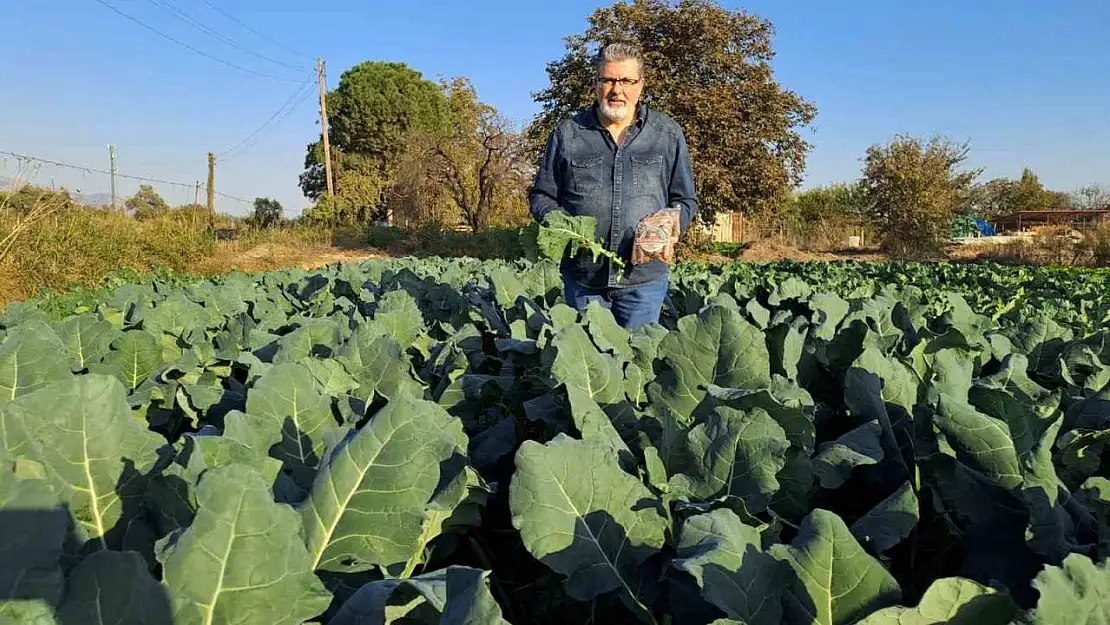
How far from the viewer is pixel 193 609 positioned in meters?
0.92

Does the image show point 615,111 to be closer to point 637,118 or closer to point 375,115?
point 637,118

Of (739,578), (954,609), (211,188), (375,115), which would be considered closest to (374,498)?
(739,578)

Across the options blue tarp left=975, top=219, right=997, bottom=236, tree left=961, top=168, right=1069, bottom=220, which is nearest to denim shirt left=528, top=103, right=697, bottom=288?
blue tarp left=975, top=219, right=997, bottom=236

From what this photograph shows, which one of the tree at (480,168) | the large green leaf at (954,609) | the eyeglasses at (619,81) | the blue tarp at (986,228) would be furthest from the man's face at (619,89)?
the blue tarp at (986,228)

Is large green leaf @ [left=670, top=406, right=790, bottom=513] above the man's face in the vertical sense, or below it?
below

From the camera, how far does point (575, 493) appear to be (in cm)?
121

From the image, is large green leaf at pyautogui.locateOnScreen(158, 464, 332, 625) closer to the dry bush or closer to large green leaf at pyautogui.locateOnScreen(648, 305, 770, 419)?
large green leaf at pyautogui.locateOnScreen(648, 305, 770, 419)

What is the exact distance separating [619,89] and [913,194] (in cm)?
3903

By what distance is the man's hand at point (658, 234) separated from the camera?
11.9 ft

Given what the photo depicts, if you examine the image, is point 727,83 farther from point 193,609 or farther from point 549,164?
point 193,609

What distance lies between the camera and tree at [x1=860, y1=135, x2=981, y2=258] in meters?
37.2

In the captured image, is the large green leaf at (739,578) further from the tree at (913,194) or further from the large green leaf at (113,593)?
the tree at (913,194)

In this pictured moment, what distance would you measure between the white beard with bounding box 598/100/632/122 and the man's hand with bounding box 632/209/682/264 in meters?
0.61

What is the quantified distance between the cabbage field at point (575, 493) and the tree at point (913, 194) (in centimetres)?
3931
